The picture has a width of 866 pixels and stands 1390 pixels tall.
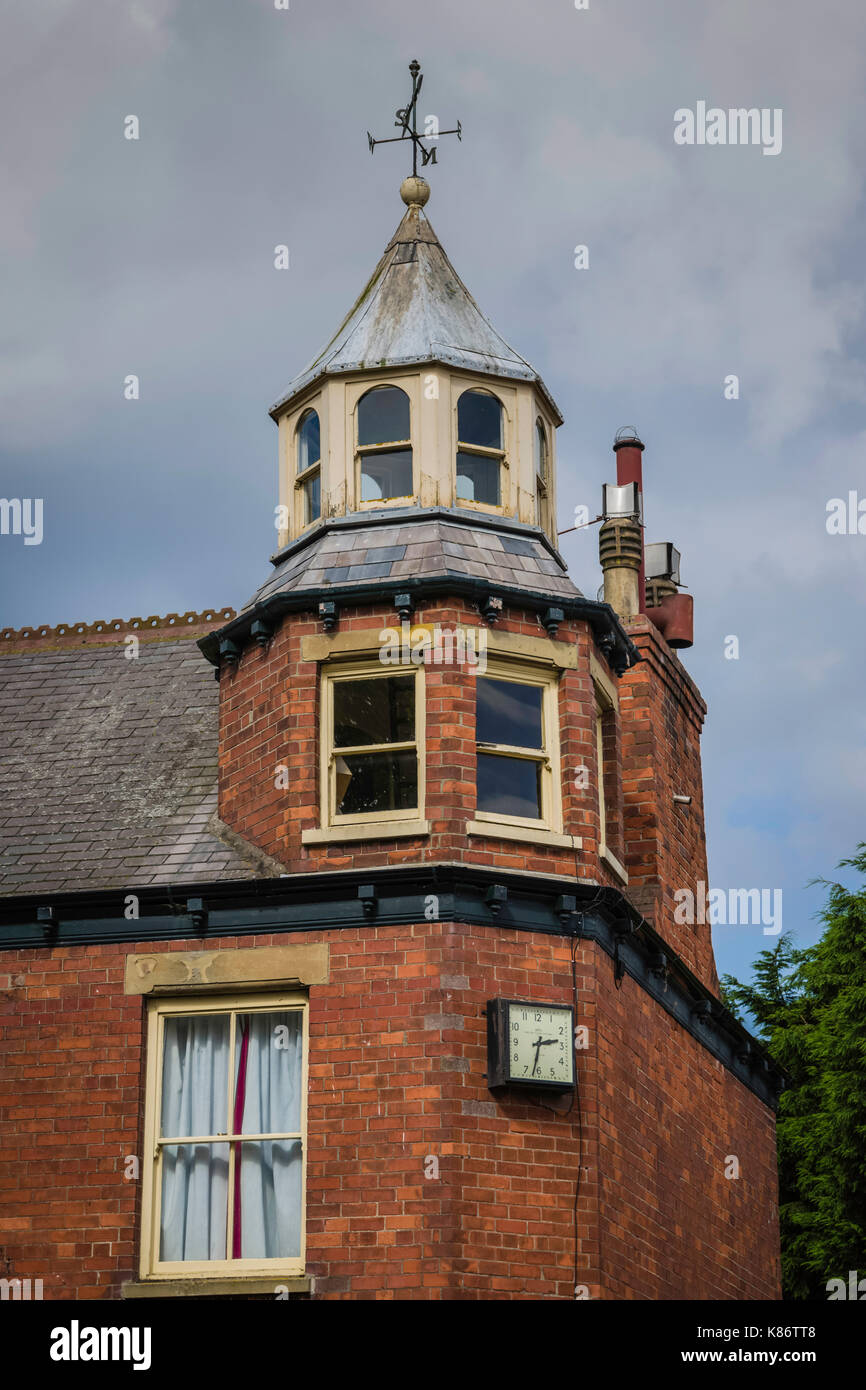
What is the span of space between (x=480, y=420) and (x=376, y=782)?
4571 mm

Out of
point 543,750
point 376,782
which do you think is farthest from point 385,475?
point 376,782

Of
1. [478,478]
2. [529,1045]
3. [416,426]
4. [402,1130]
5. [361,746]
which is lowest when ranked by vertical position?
[402,1130]

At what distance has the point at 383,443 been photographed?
21.2 m

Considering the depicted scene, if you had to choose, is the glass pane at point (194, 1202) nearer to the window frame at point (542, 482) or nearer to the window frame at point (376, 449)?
the window frame at point (376, 449)

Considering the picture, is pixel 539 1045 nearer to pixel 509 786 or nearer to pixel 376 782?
pixel 509 786

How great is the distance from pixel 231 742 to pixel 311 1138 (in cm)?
457

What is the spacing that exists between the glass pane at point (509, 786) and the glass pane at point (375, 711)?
81 cm

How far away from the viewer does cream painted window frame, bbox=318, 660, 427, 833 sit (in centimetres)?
1880

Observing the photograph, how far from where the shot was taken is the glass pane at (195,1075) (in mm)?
18344

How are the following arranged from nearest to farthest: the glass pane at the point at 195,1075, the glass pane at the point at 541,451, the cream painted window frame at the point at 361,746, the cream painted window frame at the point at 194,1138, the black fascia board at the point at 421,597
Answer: the cream painted window frame at the point at 194,1138, the glass pane at the point at 195,1075, the cream painted window frame at the point at 361,746, the black fascia board at the point at 421,597, the glass pane at the point at 541,451

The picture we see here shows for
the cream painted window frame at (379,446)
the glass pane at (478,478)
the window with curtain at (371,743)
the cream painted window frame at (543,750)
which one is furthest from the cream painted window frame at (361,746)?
the glass pane at (478,478)

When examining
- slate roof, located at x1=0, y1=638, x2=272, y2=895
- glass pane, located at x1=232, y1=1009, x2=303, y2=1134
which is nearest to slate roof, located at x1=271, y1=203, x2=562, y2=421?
slate roof, located at x1=0, y1=638, x2=272, y2=895

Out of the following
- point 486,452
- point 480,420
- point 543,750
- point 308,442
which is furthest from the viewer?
point 308,442
